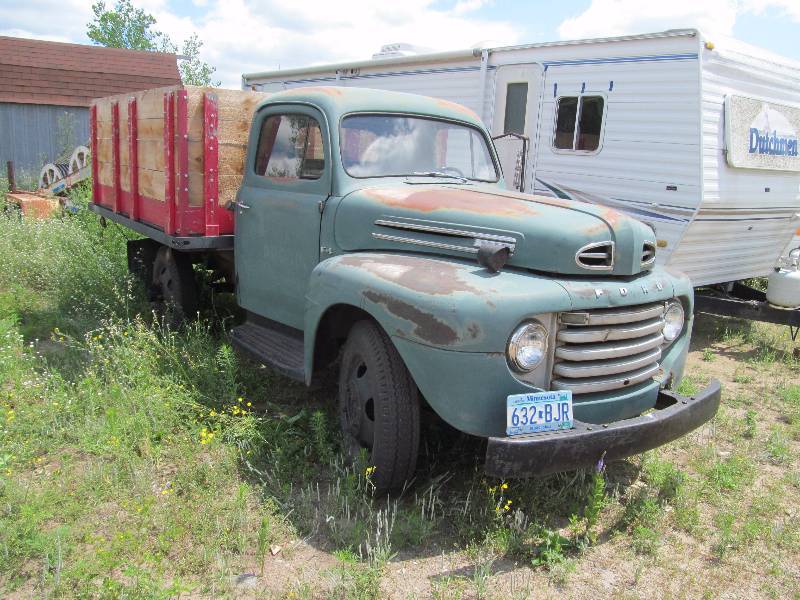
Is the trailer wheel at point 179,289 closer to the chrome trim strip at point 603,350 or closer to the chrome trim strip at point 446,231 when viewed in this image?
the chrome trim strip at point 446,231

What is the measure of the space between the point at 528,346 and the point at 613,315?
1.63 ft

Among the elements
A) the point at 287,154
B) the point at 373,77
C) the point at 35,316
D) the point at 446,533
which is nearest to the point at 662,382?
the point at 446,533

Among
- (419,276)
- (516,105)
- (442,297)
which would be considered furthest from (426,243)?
(516,105)

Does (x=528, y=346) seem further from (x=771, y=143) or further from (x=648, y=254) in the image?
(x=771, y=143)

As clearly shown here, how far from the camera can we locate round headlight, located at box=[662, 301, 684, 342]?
372 centimetres

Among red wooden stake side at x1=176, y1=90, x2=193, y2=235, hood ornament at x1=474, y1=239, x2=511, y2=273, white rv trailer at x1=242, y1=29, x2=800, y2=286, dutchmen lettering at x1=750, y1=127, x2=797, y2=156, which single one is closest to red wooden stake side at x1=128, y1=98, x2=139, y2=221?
red wooden stake side at x1=176, y1=90, x2=193, y2=235

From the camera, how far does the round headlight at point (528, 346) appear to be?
3.00 m

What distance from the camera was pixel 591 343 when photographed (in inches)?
128

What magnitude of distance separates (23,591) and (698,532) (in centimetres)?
305

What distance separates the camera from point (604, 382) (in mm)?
3287

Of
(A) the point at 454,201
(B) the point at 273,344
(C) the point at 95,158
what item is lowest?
(B) the point at 273,344

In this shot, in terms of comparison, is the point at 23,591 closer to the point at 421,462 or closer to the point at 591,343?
the point at 421,462

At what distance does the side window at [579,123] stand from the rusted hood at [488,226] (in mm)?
3966

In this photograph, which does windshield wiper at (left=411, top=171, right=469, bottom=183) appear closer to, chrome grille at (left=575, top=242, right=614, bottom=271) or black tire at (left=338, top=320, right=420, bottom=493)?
black tire at (left=338, top=320, right=420, bottom=493)
